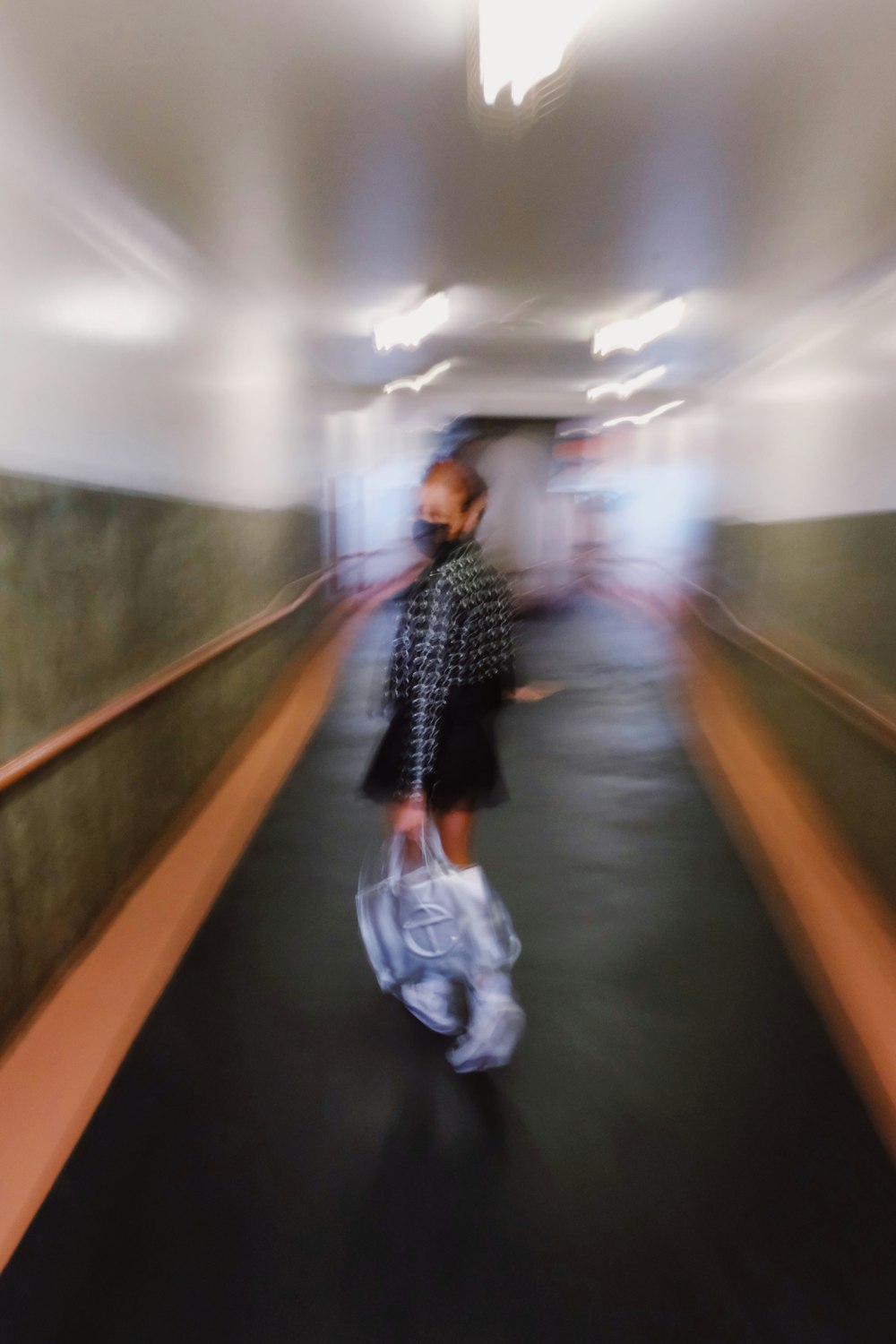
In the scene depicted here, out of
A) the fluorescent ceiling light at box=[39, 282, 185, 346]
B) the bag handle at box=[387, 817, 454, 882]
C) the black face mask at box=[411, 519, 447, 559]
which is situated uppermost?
the fluorescent ceiling light at box=[39, 282, 185, 346]

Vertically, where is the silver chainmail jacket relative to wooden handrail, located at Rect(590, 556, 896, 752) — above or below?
above

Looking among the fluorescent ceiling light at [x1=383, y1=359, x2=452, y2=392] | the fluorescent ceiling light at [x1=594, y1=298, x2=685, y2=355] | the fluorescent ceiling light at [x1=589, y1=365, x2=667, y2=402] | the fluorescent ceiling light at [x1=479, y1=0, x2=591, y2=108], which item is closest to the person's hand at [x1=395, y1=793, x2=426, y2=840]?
the fluorescent ceiling light at [x1=479, y1=0, x2=591, y2=108]

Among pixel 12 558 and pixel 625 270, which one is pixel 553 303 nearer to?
pixel 625 270

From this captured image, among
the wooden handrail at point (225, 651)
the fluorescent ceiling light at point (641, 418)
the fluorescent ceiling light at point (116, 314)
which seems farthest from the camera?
the fluorescent ceiling light at point (641, 418)

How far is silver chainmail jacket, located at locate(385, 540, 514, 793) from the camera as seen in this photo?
2.00 meters

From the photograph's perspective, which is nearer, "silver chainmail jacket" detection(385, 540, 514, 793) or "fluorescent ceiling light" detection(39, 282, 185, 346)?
"silver chainmail jacket" detection(385, 540, 514, 793)

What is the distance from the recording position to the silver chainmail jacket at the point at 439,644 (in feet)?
6.57

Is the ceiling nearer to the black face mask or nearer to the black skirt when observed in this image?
the black face mask

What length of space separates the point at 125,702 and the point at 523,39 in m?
2.22

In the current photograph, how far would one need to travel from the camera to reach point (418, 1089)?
6.86 ft

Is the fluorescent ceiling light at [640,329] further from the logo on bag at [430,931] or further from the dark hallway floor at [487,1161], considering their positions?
the logo on bag at [430,931]

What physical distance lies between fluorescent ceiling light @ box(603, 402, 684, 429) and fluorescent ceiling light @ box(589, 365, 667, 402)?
2.13 feet

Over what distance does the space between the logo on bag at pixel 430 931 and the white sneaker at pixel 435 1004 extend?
0.49 feet

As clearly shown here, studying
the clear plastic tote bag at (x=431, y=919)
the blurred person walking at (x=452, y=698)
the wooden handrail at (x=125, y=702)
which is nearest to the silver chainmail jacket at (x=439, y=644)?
the blurred person walking at (x=452, y=698)
